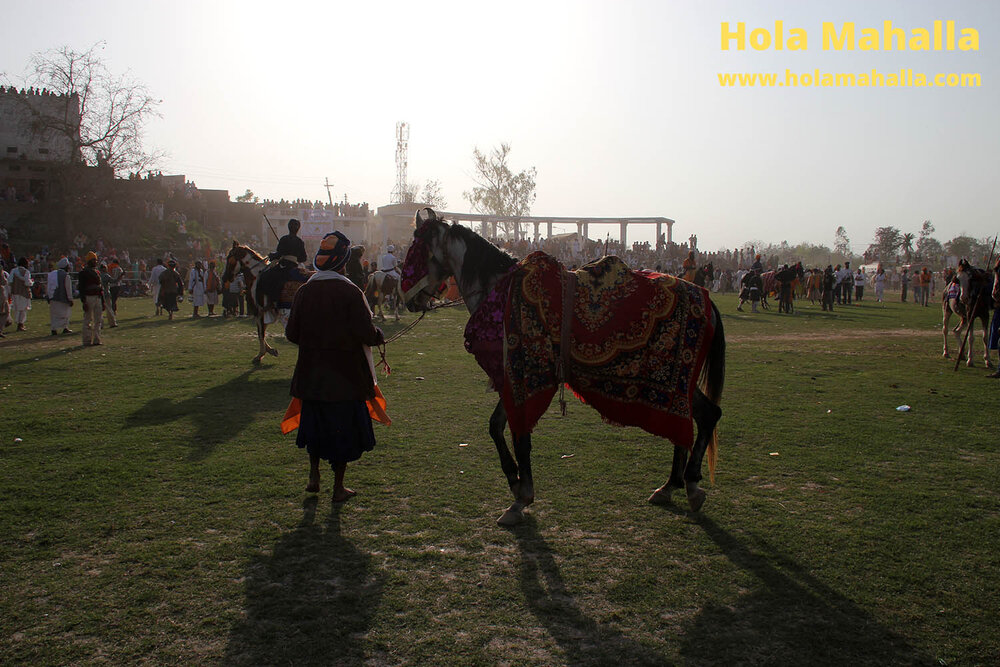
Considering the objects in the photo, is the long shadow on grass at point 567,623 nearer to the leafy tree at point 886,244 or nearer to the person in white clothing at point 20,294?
the person in white clothing at point 20,294

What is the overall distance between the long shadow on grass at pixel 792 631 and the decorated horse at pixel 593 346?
1101 millimetres

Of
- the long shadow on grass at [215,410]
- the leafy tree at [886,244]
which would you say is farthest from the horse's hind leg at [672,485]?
the leafy tree at [886,244]

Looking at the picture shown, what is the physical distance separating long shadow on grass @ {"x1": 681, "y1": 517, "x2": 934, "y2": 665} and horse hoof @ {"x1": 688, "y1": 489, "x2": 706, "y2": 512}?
0.84 m

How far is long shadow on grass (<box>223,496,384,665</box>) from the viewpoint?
3092mm

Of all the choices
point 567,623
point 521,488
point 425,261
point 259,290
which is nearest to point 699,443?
point 521,488

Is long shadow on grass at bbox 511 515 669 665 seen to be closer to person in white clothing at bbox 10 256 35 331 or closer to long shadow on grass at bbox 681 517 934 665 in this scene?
long shadow on grass at bbox 681 517 934 665

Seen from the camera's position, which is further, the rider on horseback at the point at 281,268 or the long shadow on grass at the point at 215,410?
the rider on horseback at the point at 281,268

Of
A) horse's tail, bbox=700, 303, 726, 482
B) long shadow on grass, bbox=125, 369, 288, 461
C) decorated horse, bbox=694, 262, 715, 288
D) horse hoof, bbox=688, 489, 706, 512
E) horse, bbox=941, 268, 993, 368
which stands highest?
decorated horse, bbox=694, 262, 715, 288

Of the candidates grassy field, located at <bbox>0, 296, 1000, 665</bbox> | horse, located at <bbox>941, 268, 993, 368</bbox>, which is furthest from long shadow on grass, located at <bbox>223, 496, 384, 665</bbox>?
horse, located at <bbox>941, 268, 993, 368</bbox>

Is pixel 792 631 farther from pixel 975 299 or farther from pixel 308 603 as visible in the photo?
pixel 975 299

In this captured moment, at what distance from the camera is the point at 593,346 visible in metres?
4.58

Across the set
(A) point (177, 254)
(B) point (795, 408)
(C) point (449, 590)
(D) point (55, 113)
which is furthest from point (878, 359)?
(D) point (55, 113)

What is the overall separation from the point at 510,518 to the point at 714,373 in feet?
6.10

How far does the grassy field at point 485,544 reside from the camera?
321 centimetres
